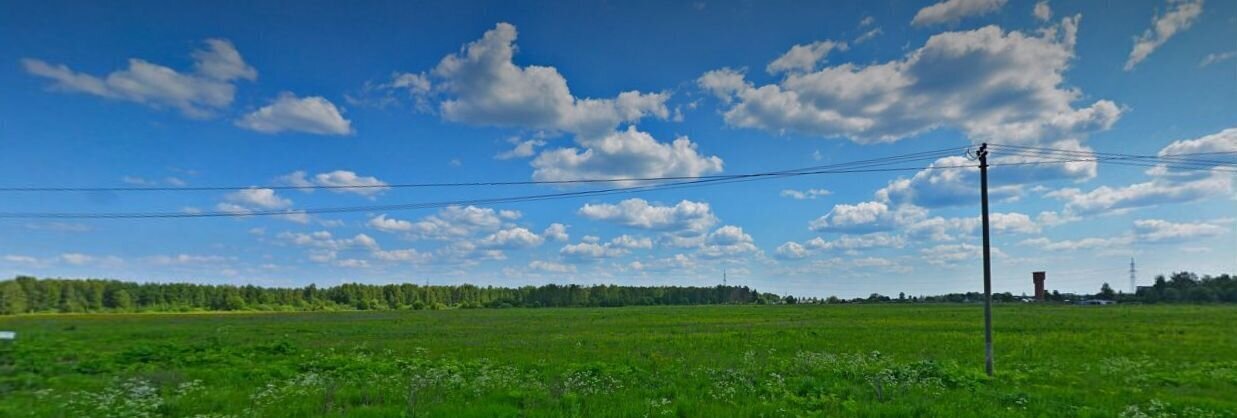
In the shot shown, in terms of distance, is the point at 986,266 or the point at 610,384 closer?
the point at 610,384

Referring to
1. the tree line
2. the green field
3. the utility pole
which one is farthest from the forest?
the utility pole

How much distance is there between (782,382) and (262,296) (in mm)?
187457

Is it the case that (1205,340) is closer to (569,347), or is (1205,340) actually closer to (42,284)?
(569,347)

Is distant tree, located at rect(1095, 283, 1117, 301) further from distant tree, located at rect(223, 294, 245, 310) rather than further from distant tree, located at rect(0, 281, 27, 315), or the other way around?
distant tree, located at rect(0, 281, 27, 315)

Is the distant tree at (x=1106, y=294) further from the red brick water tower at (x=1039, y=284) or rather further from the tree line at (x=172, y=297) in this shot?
the tree line at (x=172, y=297)

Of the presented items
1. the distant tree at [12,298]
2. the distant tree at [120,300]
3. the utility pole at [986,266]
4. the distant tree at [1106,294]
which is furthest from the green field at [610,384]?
the distant tree at [1106,294]

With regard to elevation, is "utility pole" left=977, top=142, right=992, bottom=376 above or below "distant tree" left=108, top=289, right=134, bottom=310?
above

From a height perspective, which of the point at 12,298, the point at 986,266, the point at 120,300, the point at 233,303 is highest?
the point at 986,266

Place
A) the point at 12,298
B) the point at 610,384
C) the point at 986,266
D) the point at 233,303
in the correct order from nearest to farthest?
the point at 610,384 → the point at 986,266 → the point at 12,298 → the point at 233,303

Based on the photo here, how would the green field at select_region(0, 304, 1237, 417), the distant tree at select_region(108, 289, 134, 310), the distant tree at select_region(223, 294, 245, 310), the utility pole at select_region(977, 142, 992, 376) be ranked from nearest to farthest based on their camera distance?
the green field at select_region(0, 304, 1237, 417) < the utility pole at select_region(977, 142, 992, 376) < the distant tree at select_region(108, 289, 134, 310) < the distant tree at select_region(223, 294, 245, 310)

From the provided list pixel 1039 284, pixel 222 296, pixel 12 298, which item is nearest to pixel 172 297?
pixel 222 296

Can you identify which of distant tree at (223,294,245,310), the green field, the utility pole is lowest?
distant tree at (223,294,245,310)

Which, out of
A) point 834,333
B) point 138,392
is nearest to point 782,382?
point 138,392

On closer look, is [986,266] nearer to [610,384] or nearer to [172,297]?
[610,384]
